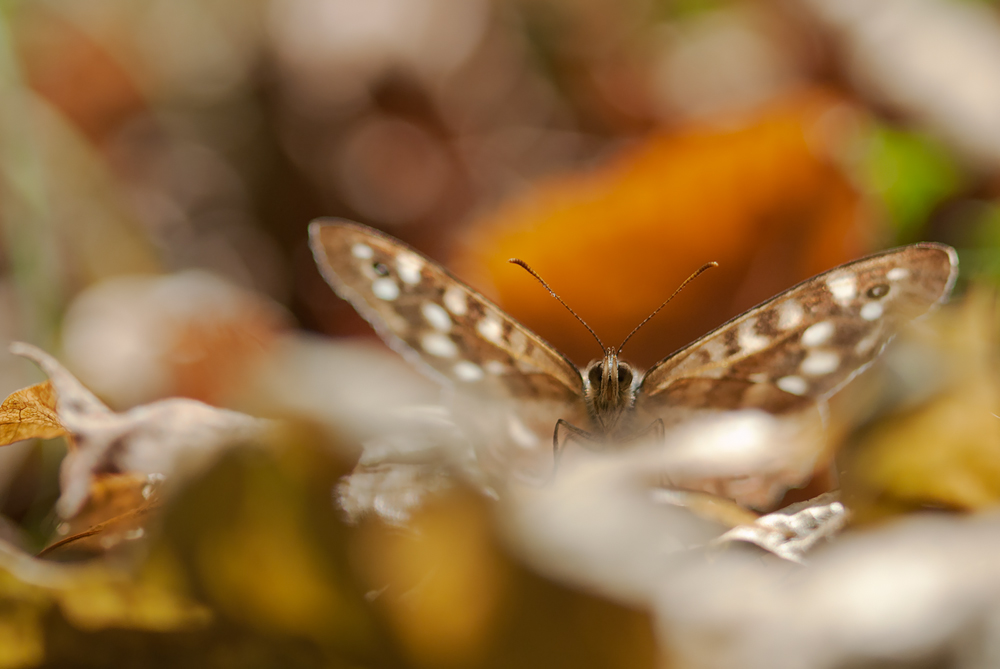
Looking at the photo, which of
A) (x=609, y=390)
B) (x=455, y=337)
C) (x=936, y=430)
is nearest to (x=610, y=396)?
(x=609, y=390)

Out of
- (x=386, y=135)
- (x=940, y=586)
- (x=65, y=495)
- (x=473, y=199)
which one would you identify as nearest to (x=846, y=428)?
(x=940, y=586)

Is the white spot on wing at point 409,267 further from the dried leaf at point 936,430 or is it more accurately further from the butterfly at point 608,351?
the dried leaf at point 936,430

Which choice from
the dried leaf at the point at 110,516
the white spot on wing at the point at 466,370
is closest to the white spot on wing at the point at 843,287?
the white spot on wing at the point at 466,370

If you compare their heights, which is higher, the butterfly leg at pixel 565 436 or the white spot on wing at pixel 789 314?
the white spot on wing at pixel 789 314

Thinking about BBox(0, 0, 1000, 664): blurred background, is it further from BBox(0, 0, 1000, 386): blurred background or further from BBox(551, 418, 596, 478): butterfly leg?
BBox(551, 418, 596, 478): butterfly leg

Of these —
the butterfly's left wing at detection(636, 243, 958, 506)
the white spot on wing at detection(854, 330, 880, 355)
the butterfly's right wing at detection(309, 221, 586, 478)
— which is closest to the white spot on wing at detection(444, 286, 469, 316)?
the butterfly's right wing at detection(309, 221, 586, 478)

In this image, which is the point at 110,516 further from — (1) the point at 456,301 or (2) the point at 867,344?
(2) the point at 867,344
